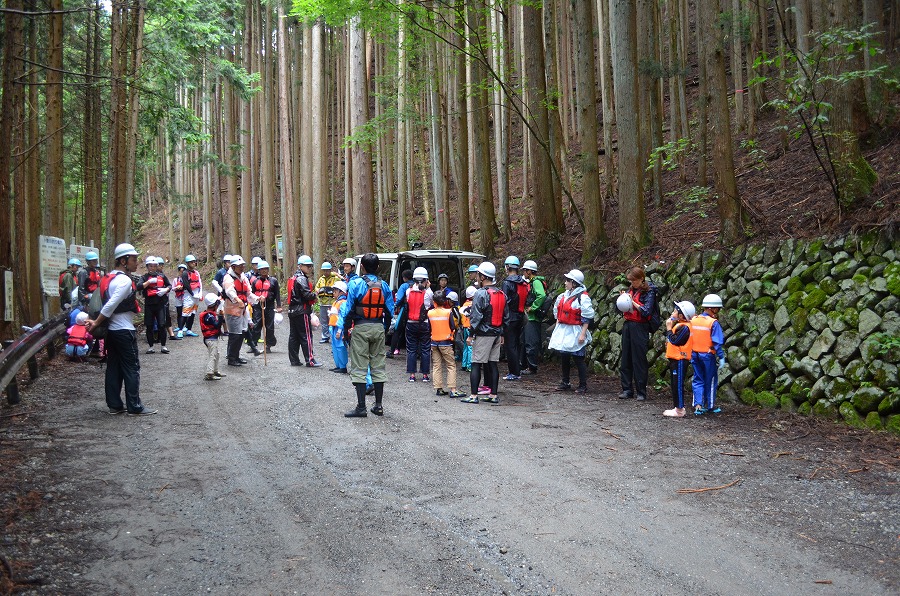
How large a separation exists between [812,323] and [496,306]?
14.1 ft

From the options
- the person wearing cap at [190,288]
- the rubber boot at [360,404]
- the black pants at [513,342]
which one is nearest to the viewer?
the rubber boot at [360,404]

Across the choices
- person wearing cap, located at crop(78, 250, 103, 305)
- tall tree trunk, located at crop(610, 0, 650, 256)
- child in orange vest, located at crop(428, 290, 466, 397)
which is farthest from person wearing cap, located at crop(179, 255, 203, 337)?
tall tree trunk, located at crop(610, 0, 650, 256)

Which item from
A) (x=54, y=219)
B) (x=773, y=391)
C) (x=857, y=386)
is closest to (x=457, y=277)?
(x=773, y=391)

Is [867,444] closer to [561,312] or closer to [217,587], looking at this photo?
[561,312]

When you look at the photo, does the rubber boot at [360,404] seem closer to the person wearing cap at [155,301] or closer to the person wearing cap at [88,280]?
the person wearing cap at [155,301]

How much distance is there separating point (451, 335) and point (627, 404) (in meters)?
2.85

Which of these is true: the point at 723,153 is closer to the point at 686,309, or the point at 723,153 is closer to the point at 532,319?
the point at 686,309

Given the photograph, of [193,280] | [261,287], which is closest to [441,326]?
[261,287]

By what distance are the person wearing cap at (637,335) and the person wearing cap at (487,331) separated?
194cm

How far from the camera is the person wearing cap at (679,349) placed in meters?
9.22

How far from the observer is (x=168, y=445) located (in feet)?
24.0

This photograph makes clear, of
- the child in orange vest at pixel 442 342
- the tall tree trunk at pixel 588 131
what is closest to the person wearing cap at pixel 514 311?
the child in orange vest at pixel 442 342

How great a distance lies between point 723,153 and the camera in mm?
11297

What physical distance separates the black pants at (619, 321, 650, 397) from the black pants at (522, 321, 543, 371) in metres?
3.09
